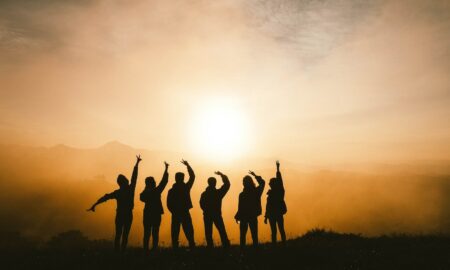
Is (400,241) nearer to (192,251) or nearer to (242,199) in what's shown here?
(242,199)

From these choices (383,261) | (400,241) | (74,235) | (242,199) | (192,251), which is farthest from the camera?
(74,235)

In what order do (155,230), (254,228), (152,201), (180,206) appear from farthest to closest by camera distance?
(254,228) → (152,201) → (180,206) → (155,230)

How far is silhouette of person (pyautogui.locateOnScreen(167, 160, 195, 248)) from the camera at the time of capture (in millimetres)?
12258

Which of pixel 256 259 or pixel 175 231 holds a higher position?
pixel 175 231

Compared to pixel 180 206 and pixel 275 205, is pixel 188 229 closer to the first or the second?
pixel 180 206

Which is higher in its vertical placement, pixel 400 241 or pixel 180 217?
pixel 180 217

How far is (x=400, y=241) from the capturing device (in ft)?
51.1

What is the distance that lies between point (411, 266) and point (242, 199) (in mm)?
6233

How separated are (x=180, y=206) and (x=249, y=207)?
9.26ft

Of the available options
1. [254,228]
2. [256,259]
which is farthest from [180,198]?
[256,259]

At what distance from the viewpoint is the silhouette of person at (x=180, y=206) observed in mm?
12258

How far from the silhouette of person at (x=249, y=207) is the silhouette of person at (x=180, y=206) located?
6.70 feet

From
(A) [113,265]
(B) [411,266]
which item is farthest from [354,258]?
(A) [113,265]

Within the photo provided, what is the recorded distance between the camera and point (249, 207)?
13.0 metres
